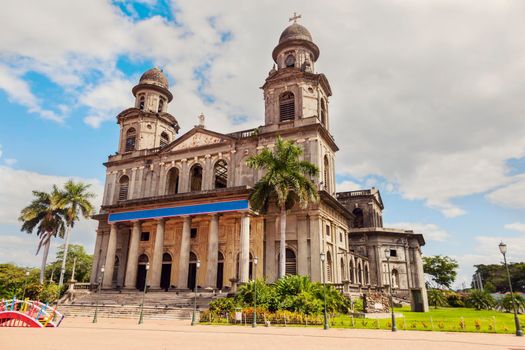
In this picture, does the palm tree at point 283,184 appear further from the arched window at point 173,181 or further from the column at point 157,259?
the arched window at point 173,181

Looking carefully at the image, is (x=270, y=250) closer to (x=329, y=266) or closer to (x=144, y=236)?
(x=329, y=266)

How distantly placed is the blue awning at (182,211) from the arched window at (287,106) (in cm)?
1046

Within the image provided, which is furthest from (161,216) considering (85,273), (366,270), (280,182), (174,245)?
(85,273)

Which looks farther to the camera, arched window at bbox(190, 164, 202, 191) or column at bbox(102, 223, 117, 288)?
arched window at bbox(190, 164, 202, 191)

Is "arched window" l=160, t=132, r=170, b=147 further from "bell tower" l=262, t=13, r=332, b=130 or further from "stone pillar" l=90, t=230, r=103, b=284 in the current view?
"bell tower" l=262, t=13, r=332, b=130

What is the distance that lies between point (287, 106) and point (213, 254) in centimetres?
1567

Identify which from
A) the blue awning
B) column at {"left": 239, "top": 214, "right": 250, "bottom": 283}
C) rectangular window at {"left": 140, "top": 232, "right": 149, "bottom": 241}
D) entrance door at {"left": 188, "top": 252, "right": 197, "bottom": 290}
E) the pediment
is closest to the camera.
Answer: column at {"left": 239, "top": 214, "right": 250, "bottom": 283}

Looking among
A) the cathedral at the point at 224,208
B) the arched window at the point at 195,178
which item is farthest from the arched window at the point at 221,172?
the arched window at the point at 195,178

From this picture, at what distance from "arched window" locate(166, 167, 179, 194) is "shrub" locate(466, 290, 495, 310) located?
33.0m

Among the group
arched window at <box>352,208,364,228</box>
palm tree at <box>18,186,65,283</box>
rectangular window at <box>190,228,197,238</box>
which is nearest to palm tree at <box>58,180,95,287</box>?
palm tree at <box>18,186,65,283</box>

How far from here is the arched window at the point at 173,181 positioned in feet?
127

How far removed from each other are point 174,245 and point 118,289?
6.20 meters

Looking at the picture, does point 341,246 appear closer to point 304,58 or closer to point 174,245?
point 174,245

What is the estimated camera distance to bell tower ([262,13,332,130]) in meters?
34.9
